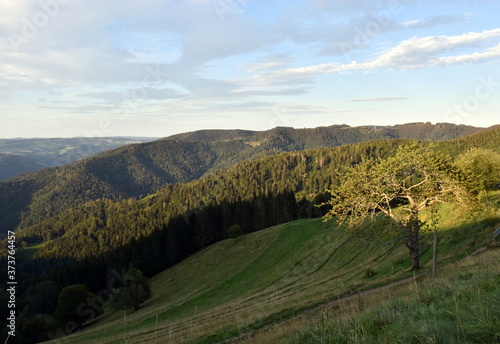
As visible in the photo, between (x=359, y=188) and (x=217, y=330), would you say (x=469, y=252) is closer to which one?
(x=359, y=188)

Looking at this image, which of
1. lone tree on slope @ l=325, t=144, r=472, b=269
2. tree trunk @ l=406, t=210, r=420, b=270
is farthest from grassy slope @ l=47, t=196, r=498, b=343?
lone tree on slope @ l=325, t=144, r=472, b=269

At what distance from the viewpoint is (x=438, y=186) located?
24.6 meters

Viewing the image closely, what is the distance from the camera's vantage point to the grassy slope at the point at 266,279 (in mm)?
21891

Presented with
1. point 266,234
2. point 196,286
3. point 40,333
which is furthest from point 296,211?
point 40,333

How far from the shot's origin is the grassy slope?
21891 millimetres

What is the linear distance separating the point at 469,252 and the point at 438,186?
6050 mm

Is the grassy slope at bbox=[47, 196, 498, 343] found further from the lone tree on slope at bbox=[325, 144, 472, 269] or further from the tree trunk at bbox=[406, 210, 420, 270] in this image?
the lone tree on slope at bbox=[325, 144, 472, 269]

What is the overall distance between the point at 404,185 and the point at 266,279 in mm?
28326

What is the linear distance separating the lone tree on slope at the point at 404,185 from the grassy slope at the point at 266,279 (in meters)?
3.20

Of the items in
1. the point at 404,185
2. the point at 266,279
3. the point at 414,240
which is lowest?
the point at 266,279

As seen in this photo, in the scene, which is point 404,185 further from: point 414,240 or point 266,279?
point 266,279

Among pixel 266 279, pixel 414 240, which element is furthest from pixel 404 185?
pixel 266 279

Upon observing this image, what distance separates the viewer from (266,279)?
46.4 meters

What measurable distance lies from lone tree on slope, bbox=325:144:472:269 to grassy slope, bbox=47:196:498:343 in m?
3.20
